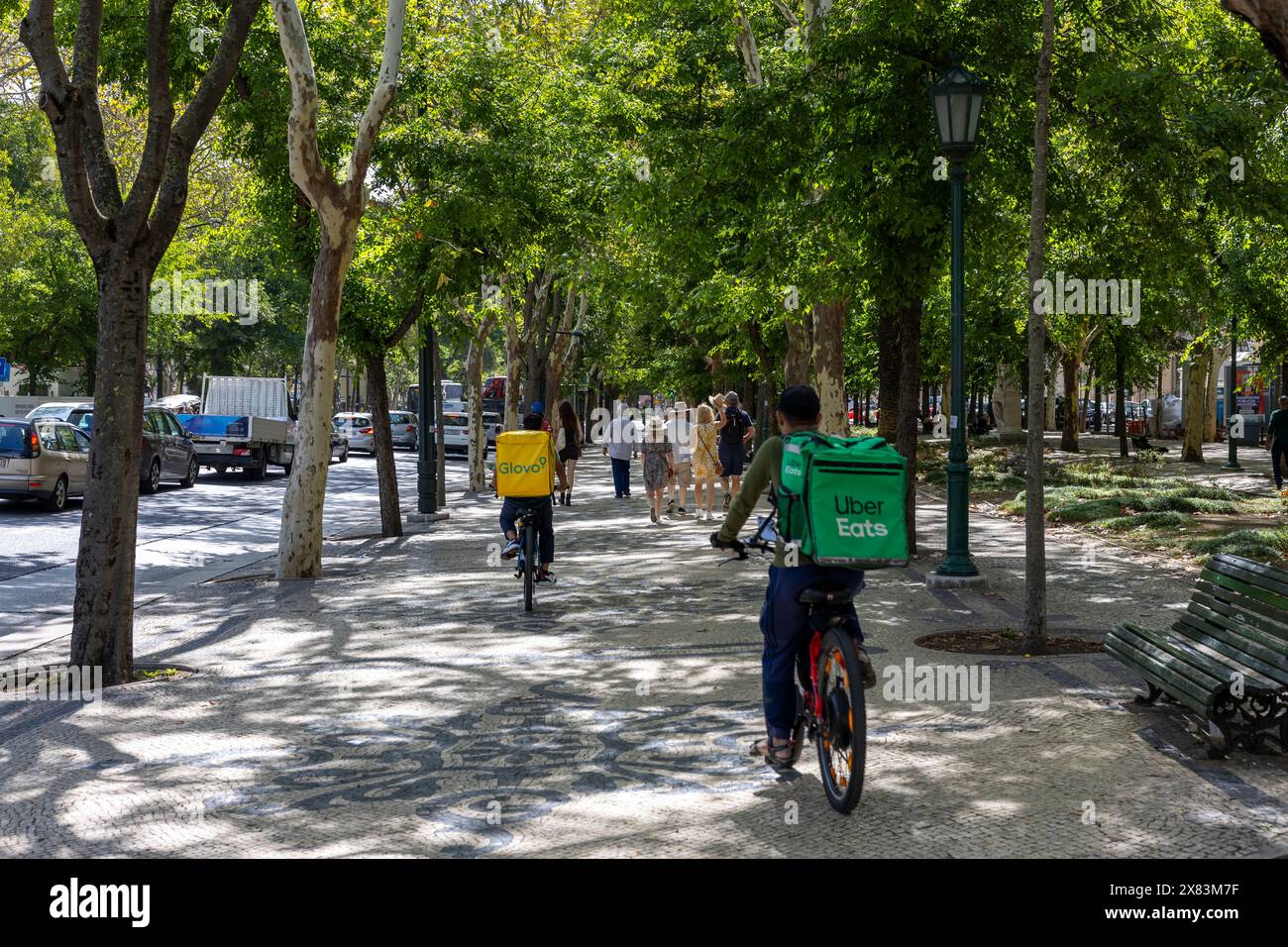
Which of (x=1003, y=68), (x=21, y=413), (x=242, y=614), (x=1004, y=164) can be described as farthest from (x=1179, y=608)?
(x=21, y=413)

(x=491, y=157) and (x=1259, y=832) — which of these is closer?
(x=1259, y=832)

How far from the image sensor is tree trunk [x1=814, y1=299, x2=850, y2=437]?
807 inches

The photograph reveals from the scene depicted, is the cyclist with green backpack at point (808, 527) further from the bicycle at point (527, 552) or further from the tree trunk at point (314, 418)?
the tree trunk at point (314, 418)

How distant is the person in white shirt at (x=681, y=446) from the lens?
21.6 meters

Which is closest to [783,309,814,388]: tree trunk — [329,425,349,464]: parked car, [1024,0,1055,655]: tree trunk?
[1024,0,1055,655]: tree trunk

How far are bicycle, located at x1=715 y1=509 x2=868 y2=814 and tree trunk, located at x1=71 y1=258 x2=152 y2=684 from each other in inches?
188

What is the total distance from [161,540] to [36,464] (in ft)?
14.6

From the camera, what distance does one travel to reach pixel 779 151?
47.6 feet

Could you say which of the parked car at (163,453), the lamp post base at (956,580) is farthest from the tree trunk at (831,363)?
the parked car at (163,453)

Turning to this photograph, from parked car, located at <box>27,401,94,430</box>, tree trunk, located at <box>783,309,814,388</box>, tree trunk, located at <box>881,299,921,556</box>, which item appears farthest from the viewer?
parked car, located at <box>27,401,94,430</box>

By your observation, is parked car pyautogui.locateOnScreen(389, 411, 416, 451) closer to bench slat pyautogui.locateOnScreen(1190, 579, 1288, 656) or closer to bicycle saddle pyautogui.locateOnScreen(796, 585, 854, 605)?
bench slat pyautogui.locateOnScreen(1190, 579, 1288, 656)

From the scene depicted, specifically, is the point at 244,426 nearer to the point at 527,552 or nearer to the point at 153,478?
the point at 153,478

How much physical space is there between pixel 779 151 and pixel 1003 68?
2337 mm

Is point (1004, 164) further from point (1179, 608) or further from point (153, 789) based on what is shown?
point (153, 789)
